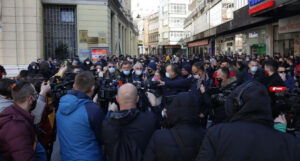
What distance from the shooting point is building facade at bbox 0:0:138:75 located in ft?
57.9

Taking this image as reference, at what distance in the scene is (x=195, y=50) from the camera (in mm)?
58656

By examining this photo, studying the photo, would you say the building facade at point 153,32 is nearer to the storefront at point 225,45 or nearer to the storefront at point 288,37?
the storefront at point 225,45

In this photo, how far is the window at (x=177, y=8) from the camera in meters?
74.6

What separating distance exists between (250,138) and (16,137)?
205 centimetres

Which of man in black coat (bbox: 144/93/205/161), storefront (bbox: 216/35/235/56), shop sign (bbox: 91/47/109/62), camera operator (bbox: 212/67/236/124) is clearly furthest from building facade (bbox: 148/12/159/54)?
man in black coat (bbox: 144/93/205/161)

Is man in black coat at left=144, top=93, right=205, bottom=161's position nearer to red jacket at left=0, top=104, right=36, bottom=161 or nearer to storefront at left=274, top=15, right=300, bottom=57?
red jacket at left=0, top=104, right=36, bottom=161

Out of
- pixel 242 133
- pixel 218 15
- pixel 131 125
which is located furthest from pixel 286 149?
pixel 218 15

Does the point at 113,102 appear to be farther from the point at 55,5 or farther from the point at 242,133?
the point at 55,5

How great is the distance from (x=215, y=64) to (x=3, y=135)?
10.2 m

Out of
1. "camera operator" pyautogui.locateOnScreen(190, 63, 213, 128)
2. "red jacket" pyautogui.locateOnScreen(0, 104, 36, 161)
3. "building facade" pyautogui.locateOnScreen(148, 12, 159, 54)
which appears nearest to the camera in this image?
"red jacket" pyautogui.locateOnScreen(0, 104, 36, 161)

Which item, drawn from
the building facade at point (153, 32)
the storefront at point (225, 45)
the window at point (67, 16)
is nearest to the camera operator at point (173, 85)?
the window at point (67, 16)

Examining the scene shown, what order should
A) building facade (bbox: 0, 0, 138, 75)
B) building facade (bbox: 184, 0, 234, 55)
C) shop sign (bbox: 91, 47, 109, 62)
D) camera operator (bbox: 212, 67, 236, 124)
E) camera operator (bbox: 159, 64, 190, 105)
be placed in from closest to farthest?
camera operator (bbox: 212, 67, 236, 124), camera operator (bbox: 159, 64, 190, 105), building facade (bbox: 0, 0, 138, 75), shop sign (bbox: 91, 47, 109, 62), building facade (bbox: 184, 0, 234, 55)

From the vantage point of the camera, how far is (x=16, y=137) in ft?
8.93

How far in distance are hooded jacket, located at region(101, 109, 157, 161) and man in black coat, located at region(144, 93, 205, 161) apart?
251mm
